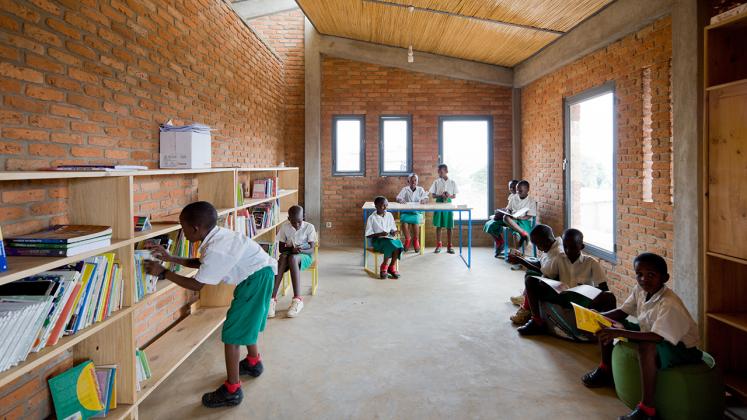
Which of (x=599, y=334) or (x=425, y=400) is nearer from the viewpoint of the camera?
(x=599, y=334)

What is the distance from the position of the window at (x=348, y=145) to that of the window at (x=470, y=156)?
1487 millimetres

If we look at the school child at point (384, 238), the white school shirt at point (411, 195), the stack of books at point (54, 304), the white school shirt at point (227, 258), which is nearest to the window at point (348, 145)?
the white school shirt at point (411, 195)

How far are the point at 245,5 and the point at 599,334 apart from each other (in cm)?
715

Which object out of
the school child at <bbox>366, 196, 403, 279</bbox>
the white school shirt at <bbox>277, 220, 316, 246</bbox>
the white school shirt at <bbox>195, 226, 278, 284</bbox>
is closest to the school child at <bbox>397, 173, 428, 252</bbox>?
the school child at <bbox>366, 196, 403, 279</bbox>

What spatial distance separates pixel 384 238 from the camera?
6316 millimetres

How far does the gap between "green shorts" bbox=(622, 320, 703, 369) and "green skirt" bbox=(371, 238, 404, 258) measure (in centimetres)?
386

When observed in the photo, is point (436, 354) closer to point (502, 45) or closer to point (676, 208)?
point (676, 208)

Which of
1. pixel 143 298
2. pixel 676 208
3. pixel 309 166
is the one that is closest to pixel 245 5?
pixel 309 166

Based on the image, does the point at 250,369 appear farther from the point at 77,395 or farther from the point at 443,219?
the point at 443,219

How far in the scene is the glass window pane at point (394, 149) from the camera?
8.74 metres

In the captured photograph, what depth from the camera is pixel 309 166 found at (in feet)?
28.3

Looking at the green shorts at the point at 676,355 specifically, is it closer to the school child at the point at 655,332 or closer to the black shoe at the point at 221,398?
the school child at the point at 655,332

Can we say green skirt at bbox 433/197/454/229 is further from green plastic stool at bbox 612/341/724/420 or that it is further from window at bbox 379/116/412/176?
green plastic stool at bbox 612/341/724/420

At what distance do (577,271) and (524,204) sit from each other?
3.52 metres
